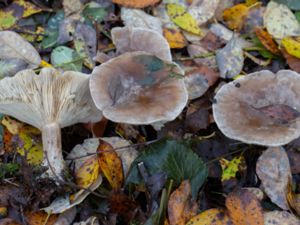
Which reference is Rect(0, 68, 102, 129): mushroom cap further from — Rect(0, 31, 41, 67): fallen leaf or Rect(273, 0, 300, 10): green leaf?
Rect(273, 0, 300, 10): green leaf

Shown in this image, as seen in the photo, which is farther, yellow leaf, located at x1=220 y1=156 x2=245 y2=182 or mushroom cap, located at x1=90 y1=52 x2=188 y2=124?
yellow leaf, located at x1=220 y1=156 x2=245 y2=182

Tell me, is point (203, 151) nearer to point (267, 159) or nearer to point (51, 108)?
point (267, 159)

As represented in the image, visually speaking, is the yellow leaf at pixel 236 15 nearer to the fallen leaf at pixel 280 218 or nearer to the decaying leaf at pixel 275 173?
the decaying leaf at pixel 275 173

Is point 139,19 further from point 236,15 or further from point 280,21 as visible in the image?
point 280,21

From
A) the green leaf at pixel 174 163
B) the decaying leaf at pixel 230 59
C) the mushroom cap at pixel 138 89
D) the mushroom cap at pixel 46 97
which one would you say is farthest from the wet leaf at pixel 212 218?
the decaying leaf at pixel 230 59

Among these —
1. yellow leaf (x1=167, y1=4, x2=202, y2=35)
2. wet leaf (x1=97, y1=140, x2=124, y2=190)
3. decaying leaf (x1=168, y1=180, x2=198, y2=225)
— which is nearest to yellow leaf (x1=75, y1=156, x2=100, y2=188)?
wet leaf (x1=97, y1=140, x2=124, y2=190)

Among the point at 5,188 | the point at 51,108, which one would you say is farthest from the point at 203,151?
the point at 5,188

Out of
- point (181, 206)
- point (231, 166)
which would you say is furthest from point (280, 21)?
point (181, 206)
